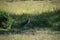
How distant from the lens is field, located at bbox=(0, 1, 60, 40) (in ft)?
5.60

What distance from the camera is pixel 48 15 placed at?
69.0 inches

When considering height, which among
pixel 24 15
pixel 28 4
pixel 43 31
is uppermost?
pixel 28 4

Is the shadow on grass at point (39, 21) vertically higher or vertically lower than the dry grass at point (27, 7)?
lower

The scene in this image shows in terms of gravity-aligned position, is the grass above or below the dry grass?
below

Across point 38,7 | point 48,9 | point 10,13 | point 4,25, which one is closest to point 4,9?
point 10,13

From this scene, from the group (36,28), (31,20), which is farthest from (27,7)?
(36,28)

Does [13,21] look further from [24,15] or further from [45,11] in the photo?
[45,11]

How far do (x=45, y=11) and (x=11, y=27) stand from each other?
45cm

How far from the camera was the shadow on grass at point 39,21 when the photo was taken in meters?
1.73

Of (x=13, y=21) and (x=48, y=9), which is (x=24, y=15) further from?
(x=48, y=9)

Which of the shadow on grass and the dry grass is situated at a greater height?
the dry grass

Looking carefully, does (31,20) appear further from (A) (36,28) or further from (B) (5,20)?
(B) (5,20)

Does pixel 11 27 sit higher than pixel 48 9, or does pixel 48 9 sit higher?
pixel 48 9

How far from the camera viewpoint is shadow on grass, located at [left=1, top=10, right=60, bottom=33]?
5.66 ft
